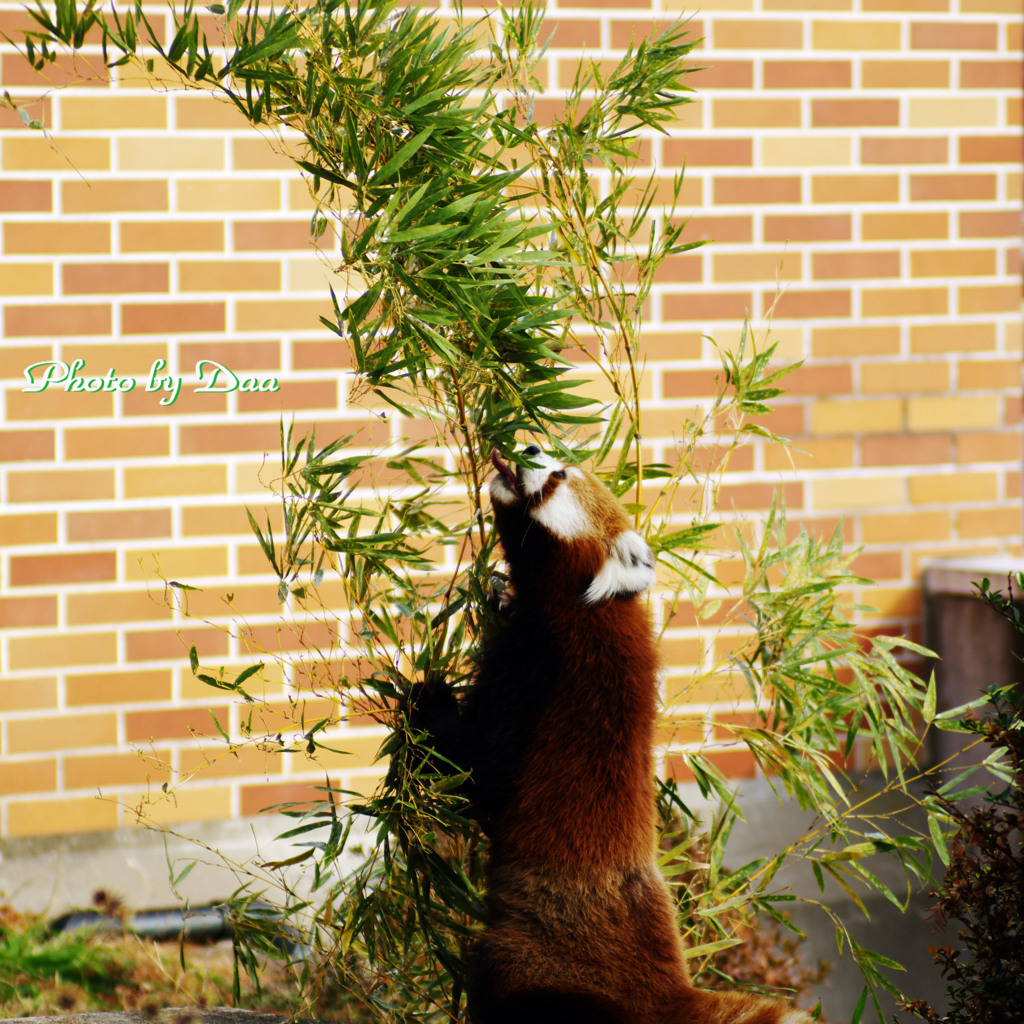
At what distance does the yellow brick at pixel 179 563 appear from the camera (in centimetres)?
259

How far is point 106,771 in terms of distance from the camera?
259 centimetres

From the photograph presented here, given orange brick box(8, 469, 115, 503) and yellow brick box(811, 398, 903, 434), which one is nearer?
orange brick box(8, 469, 115, 503)

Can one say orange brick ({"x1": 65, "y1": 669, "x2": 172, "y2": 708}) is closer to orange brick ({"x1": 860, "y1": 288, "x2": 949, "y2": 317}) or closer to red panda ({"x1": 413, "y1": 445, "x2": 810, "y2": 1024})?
red panda ({"x1": 413, "y1": 445, "x2": 810, "y2": 1024})

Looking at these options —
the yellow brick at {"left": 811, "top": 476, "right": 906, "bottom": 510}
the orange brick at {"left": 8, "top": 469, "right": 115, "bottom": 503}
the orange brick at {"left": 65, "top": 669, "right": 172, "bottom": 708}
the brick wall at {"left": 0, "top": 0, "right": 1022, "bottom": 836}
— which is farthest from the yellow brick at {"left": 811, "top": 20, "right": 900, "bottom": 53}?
the orange brick at {"left": 65, "top": 669, "right": 172, "bottom": 708}

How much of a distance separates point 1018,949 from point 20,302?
2771mm

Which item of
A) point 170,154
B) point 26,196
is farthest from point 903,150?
point 26,196

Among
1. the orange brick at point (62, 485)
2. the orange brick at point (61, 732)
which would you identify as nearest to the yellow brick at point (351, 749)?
the orange brick at point (61, 732)

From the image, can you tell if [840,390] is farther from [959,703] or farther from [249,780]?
[249,780]

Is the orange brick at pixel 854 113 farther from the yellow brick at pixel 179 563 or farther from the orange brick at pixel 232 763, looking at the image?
the orange brick at pixel 232 763

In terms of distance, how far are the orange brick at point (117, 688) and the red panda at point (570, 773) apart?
1352mm

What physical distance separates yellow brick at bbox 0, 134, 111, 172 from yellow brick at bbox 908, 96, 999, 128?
2446mm

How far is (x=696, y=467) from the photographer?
8.85 ft

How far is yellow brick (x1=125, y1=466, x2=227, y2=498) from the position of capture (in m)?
2.59

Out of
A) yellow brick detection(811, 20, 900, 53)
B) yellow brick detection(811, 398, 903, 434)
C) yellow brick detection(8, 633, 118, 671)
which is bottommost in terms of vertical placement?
yellow brick detection(8, 633, 118, 671)
